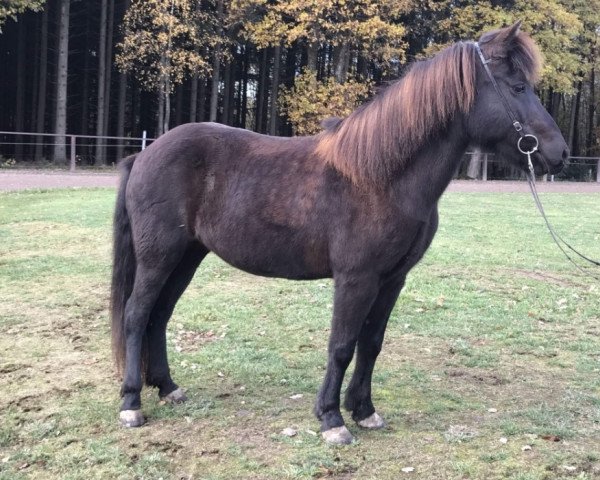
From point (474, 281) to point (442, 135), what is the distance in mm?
4548

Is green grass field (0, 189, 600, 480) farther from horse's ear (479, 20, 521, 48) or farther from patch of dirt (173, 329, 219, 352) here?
horse's ear (479, 20, 521, 48)

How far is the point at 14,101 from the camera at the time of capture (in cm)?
3378

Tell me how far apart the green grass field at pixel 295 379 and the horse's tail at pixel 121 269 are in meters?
0.44

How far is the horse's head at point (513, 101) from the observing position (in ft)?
10.0

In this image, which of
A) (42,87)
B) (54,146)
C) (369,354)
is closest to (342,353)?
(369,354)

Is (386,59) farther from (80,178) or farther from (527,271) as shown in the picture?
(527,271)

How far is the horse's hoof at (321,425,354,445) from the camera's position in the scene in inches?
132

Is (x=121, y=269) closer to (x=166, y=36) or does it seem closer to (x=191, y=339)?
(x=191, y=339)

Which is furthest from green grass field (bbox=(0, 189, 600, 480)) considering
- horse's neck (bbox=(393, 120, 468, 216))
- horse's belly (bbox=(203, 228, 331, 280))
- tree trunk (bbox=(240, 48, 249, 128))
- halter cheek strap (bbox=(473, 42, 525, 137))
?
tree trunk (bbox=(240, 48, 249, 128))

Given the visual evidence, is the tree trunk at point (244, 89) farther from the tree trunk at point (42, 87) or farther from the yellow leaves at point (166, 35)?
the tree trunk at point (42, 87)

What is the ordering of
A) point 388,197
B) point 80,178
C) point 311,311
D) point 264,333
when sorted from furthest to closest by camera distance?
point 80,178 → point 311,311 → point 264,333 → point 388,197

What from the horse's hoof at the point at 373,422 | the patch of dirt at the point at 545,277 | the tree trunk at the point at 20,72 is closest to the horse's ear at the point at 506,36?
the horse's hoof at the point at 373,422

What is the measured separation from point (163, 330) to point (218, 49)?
2414 centimetres

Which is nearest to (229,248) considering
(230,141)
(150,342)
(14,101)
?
(230,141)
